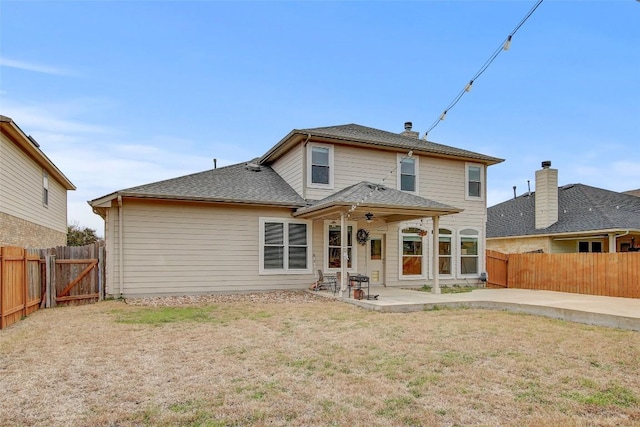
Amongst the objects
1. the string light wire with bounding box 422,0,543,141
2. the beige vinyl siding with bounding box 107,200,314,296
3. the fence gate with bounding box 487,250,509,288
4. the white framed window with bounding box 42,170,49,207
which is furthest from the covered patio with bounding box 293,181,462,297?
the white framed window with bounding box 42,170,49,207

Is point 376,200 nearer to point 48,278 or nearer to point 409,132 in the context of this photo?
point 409,132

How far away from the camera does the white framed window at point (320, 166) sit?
12.5 m

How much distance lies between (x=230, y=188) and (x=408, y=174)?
232 inches

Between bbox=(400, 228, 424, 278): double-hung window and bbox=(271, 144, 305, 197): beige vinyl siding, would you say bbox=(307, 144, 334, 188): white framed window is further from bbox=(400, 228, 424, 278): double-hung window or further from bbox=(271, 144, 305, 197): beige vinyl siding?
bbox=(400, 228, 424, 278): double-hung window

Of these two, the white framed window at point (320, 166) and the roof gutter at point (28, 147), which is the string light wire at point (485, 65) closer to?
the white framed window at point (320, 166)

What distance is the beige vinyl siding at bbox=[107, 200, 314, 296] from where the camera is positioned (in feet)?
34.9

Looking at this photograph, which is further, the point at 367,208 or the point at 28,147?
the point at 28,147

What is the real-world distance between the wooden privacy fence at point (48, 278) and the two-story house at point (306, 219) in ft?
1.37

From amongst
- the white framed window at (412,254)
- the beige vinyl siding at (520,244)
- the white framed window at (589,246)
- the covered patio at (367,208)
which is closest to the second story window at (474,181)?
the white framed window at (412,254)

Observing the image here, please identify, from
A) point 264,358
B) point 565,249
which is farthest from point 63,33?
point 565,249

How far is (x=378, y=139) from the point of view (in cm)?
1345

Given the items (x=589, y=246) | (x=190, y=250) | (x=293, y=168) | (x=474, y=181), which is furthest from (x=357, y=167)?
(x=589, y=246)

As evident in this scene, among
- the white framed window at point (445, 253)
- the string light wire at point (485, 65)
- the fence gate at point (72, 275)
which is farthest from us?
the white framed window at point (445, 253)

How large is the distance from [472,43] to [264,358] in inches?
267
